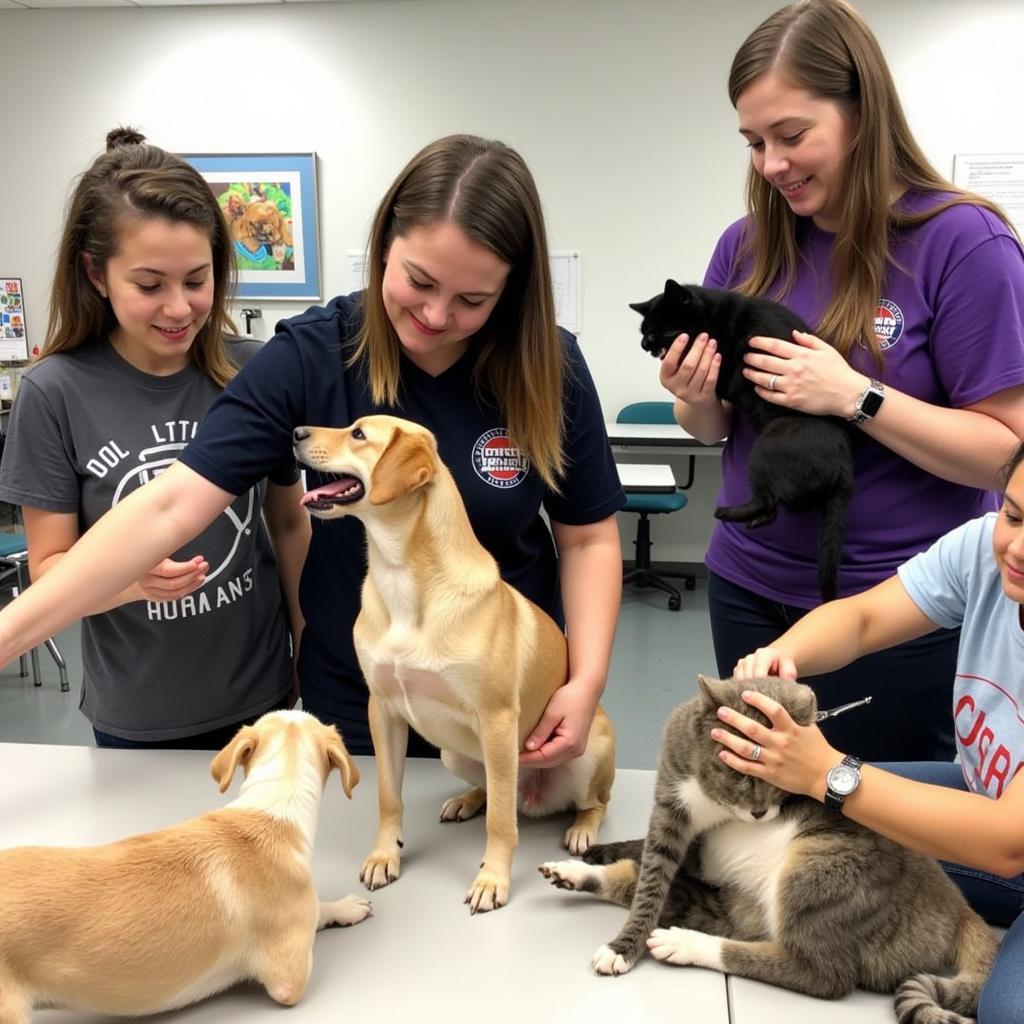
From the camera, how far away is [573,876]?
114cm

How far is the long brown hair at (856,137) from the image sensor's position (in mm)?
1397

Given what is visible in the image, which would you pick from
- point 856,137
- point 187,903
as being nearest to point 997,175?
point 856,137

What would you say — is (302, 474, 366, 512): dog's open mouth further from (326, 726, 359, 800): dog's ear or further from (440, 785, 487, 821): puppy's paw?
(440, 785, 487, 821): puppy's paw

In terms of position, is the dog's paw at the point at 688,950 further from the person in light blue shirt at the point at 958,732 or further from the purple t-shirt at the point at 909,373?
the purple t-shirt at the point at 909,373

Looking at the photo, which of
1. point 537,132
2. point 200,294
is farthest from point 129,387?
point 537,132

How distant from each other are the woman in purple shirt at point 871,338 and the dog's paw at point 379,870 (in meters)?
0.84

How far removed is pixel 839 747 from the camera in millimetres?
1622

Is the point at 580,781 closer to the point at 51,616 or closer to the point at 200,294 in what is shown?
the point at 51,616

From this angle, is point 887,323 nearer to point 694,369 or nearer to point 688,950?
point 694,369

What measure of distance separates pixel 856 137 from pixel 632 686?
2948mm

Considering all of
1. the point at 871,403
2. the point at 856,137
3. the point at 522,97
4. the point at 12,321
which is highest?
the point at 522,97

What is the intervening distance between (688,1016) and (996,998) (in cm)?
33

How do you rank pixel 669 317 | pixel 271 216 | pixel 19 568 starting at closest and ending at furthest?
1. pixel 669 317
2. pixel 19 568
3. pixel 271 216

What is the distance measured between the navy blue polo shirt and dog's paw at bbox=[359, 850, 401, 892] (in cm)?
42
